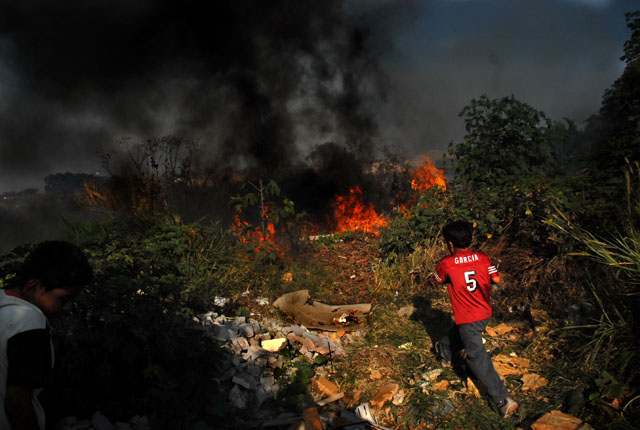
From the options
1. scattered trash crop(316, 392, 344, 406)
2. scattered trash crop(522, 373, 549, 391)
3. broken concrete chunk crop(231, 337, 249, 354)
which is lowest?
scattered trash crop(522, 373, 549, 391)

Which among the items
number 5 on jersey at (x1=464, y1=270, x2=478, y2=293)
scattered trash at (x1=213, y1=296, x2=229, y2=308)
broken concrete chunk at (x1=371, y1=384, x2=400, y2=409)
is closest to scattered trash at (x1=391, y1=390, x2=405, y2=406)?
broken concrete chunk at (x1=371, y1=384, x2=400, y2=409)

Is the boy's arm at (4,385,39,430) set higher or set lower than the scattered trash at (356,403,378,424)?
higher

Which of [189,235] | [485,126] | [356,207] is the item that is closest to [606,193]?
[485,126]

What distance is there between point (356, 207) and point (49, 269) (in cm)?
1061

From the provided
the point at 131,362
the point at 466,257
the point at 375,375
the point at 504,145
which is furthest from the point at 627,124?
the point at 131,362

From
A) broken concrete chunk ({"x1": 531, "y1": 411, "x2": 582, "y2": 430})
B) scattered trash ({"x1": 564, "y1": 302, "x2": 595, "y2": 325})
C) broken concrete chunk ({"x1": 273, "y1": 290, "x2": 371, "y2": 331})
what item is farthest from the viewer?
broken concrete chunk ({"x1": 273, "y1": 290, "x2": 371, "y2": 331})

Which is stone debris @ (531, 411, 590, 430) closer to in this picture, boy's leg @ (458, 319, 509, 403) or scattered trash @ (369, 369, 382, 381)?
boy's leg @ (458, 319, 509, 403)

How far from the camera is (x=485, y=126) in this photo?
24.8 ft

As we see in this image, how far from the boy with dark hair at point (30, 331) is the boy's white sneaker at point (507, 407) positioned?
3122 millimetres

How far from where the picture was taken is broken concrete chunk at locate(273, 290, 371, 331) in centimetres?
527

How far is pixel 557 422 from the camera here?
285cm

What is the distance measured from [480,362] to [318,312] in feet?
8.54

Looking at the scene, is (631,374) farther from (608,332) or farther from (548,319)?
(548,319)

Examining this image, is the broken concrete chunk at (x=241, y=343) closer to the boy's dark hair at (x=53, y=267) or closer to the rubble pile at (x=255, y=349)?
the rubble pile at (x=255, y=349)
